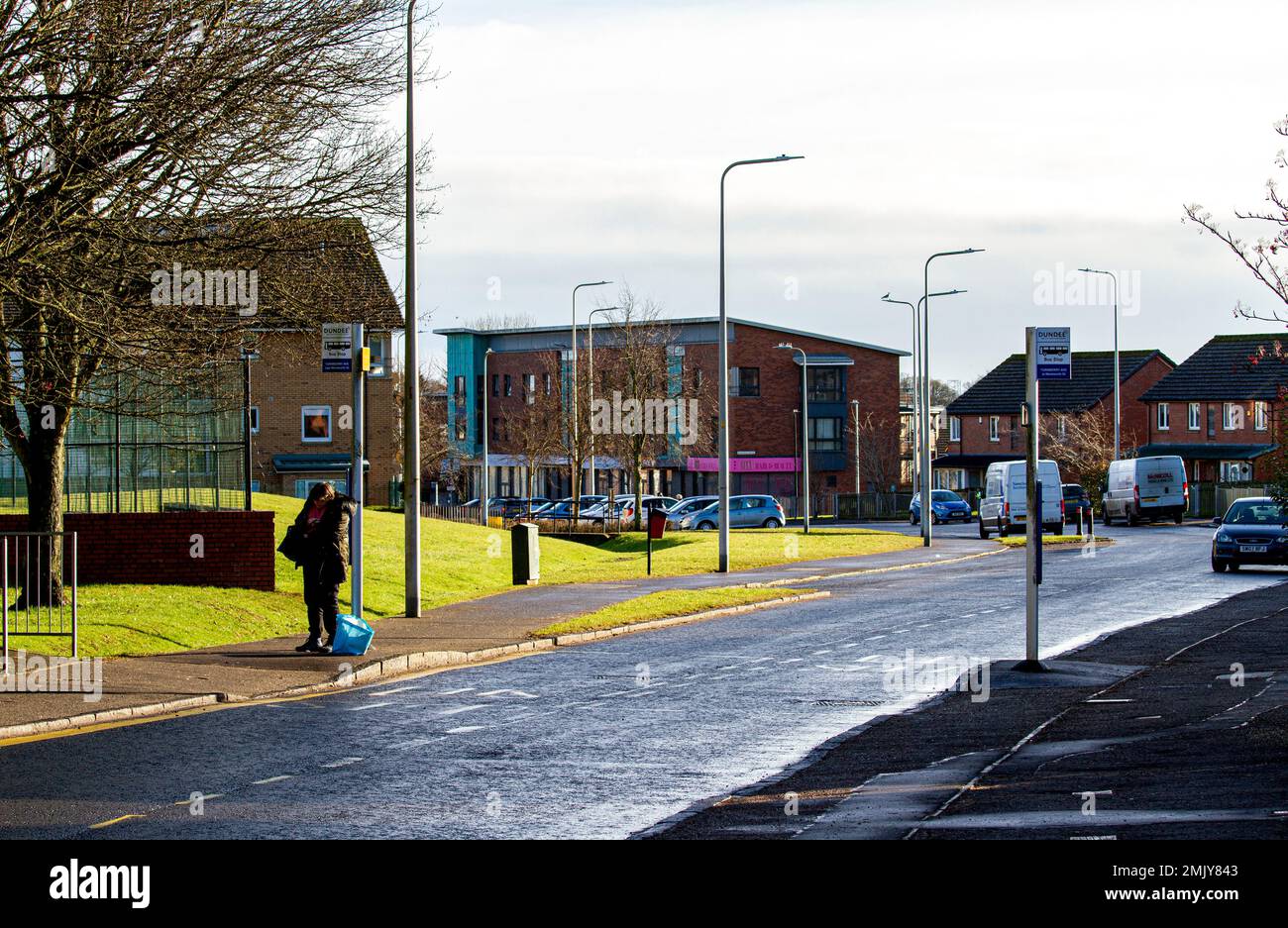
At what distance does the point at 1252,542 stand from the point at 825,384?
64140 millimetres

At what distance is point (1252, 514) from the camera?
32750 mm

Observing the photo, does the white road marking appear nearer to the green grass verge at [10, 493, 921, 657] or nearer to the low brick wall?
the green grass verge at [10, 493, 921, 657]

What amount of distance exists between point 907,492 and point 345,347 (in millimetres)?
70897

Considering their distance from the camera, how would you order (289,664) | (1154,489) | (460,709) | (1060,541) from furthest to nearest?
(1154,489), (1060,541), (289,664), (460,709)

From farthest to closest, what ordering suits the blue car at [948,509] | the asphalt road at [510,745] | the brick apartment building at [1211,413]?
1. the brick apartment building at [1211,413]
2. the blue car at [948,509]
3. the asphalt road at [510,745]

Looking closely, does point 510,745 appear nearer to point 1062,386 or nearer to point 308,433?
point 308,433

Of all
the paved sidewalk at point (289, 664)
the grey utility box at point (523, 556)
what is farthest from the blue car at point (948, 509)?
the paved sidewalk at point (289, 664)

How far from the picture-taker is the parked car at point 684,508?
6475 centimetres

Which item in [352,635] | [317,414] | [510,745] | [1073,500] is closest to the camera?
[510,745]

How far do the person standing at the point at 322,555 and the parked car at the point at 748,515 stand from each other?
46.7 m

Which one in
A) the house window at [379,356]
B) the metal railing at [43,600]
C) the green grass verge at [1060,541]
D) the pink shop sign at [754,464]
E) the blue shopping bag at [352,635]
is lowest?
the green grass verge at [1060,541]

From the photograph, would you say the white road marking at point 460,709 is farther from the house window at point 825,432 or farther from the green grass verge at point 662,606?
the house window at point 825,432

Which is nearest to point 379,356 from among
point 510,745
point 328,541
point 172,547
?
point 328,541

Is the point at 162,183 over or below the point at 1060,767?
over
